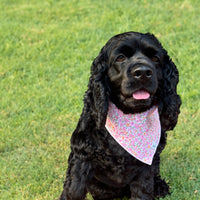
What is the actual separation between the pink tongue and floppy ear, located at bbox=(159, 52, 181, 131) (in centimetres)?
34

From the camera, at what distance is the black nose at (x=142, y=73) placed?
10.0 feet

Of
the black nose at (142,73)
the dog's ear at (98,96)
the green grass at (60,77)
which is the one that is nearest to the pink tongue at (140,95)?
the black nose at (142,73)

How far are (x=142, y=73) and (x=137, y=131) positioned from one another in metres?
0.71

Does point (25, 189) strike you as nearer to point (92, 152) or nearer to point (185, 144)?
point (92, 152)

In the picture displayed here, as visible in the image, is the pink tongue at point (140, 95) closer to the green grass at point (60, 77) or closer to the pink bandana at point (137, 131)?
the pink bandana at point (137, 131)

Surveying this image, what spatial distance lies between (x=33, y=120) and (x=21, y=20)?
163 inches

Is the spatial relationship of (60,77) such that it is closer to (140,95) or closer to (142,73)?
(140,95)

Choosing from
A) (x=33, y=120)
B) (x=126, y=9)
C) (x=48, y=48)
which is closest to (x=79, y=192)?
(x=33, y=120)

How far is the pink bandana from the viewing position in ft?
11.2

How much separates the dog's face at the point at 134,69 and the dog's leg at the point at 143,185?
622mm

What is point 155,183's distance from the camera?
4.03m

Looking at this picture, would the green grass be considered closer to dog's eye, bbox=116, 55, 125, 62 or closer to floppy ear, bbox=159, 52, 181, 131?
floppy ear, bbox=159, 52, 181, 131

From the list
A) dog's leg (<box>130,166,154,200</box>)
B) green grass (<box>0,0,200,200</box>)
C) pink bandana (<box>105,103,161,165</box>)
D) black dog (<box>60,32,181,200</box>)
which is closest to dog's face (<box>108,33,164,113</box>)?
black dog (<box>60,32,181,200</box>)

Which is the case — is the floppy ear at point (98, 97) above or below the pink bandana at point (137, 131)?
above
